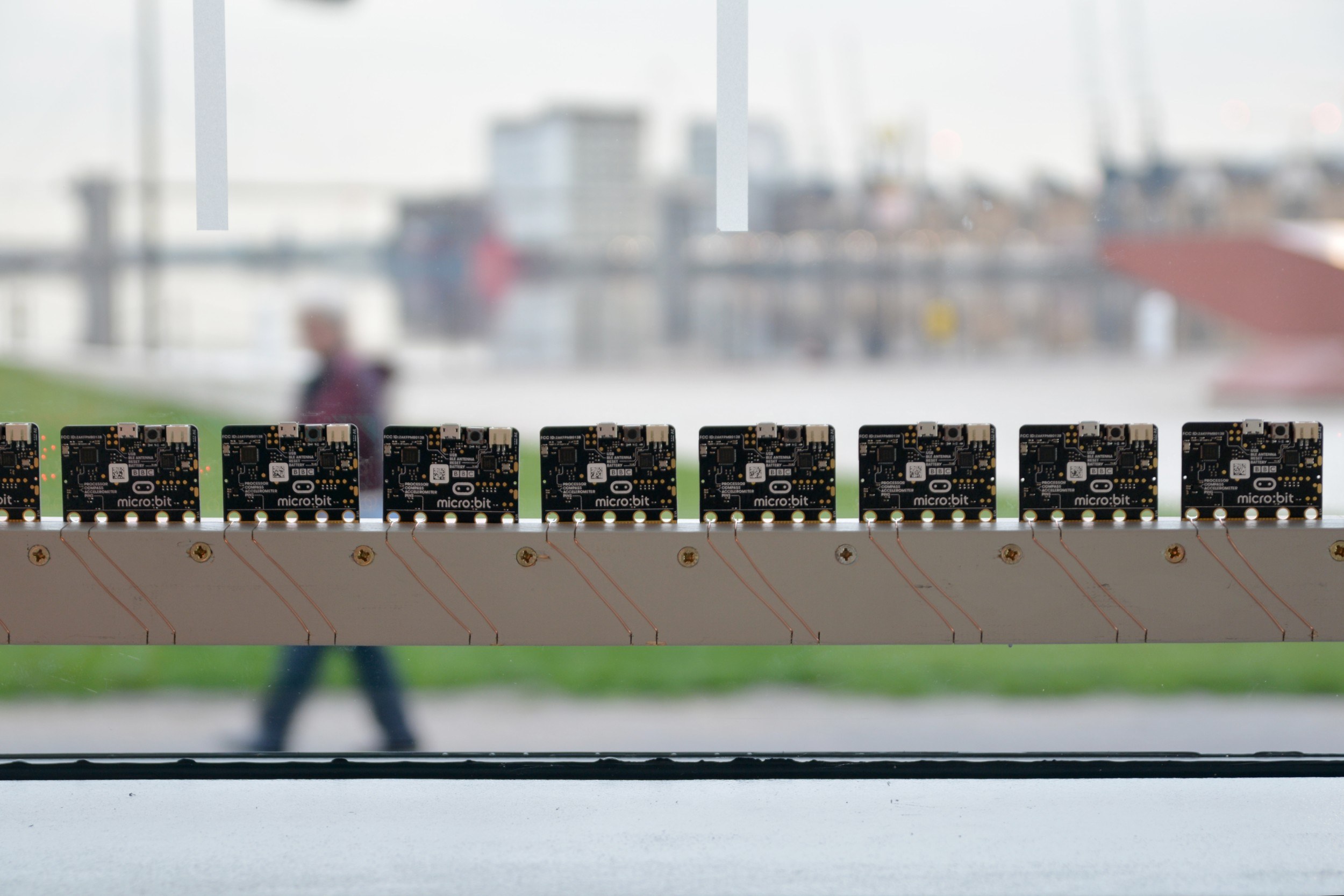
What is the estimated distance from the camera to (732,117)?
9.21 feet

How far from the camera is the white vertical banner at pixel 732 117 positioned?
109 inches

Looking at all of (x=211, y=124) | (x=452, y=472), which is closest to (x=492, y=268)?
(x=211, y=124)

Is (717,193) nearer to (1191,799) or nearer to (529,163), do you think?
(529,163)

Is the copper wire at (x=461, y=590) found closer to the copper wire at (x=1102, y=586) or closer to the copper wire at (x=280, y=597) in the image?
the copper wire at (x=280, y=597)

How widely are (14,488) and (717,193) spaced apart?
6.00 ft

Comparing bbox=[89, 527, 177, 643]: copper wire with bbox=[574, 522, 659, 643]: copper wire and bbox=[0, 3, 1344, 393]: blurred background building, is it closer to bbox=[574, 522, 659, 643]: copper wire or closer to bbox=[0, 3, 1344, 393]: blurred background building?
bbox=[574, 522, 659, 643]: copper wire

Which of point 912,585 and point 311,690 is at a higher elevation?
point 912,585

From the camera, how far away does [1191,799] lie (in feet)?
9.50

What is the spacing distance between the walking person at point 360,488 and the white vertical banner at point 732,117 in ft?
3.98

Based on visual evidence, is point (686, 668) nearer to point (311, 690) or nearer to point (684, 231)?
point (311, 690)

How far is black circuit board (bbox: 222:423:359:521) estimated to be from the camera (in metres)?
2.56

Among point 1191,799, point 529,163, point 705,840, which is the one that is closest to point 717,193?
point 529,163

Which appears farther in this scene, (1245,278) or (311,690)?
(1245,278)

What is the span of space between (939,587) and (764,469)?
476 millimetres
